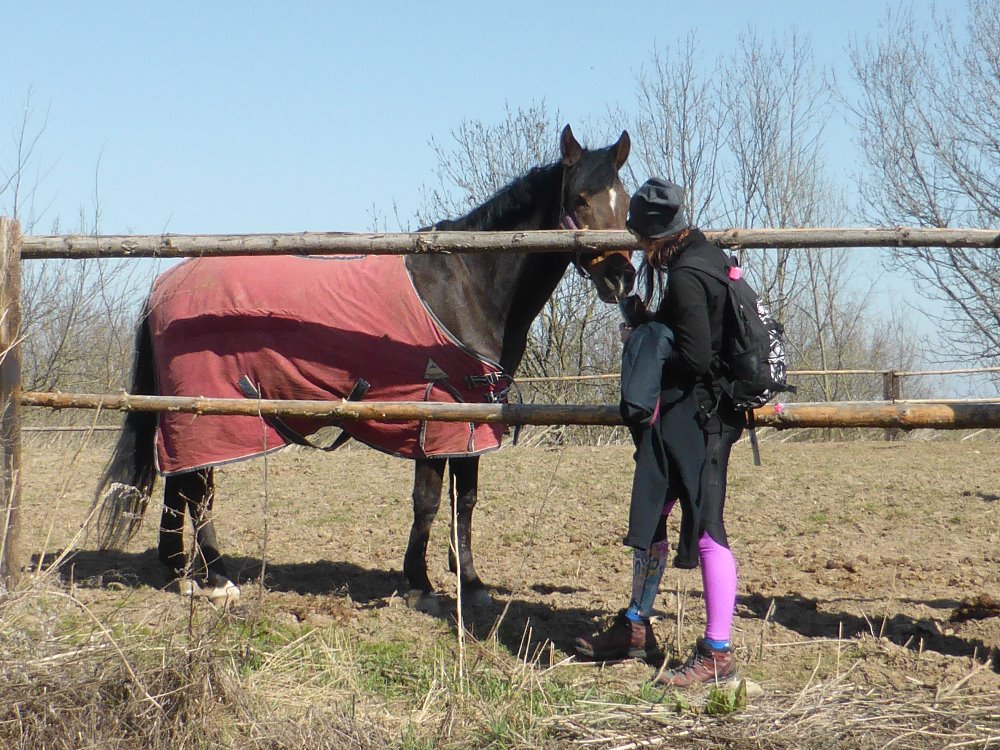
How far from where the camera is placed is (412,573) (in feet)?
15.7

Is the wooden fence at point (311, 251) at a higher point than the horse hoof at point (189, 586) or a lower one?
higher

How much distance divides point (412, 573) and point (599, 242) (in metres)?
1.88

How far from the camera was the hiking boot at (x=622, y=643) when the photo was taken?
12.5 ft

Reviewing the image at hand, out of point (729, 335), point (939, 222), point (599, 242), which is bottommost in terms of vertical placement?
point (729, 335)

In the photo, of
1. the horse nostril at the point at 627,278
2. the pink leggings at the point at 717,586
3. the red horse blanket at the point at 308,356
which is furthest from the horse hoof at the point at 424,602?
the horse nostril at the point at 627,278

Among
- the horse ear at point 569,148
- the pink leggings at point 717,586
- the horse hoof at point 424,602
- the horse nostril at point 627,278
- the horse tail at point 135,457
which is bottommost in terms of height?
the horse hoof at point 424,602

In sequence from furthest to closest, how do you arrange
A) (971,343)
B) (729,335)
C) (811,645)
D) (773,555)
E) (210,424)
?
(971,343) < (773,555) < (210,424) < (811,645) < (729,335)

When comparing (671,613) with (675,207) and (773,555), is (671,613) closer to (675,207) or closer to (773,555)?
(773,555)

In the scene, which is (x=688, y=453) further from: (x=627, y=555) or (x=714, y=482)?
(x=627, y=555)

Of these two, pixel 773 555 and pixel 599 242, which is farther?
pixel 773 555

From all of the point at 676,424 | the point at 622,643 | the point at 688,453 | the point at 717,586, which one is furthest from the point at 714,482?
the point at 622,643

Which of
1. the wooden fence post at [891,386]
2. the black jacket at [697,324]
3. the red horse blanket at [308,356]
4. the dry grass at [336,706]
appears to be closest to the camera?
the dry grass at [336,706]

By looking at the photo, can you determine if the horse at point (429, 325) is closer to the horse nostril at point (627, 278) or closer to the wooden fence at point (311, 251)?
the horse nostril at point (627, 278)

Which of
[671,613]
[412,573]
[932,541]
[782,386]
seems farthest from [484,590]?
[932,541]
